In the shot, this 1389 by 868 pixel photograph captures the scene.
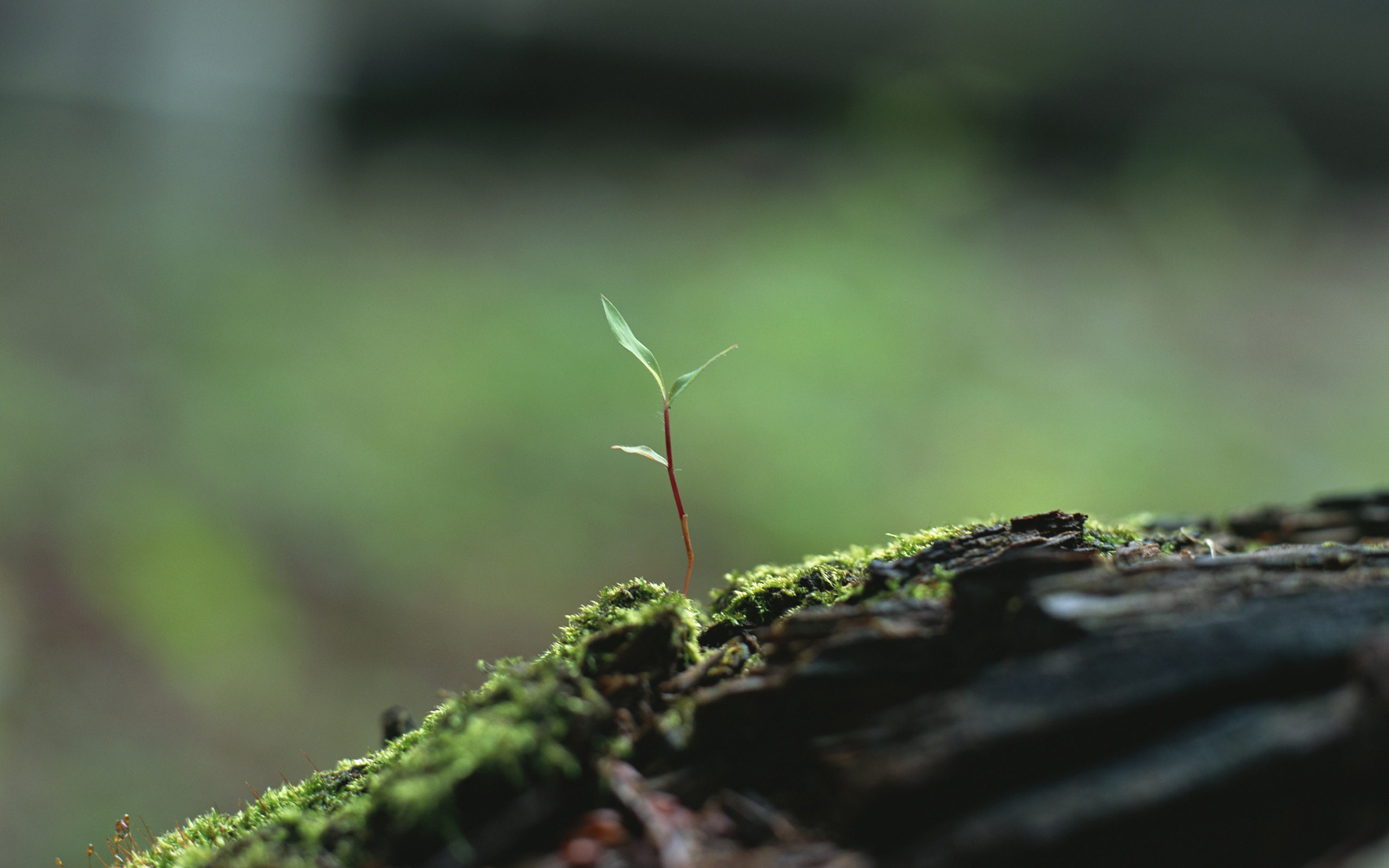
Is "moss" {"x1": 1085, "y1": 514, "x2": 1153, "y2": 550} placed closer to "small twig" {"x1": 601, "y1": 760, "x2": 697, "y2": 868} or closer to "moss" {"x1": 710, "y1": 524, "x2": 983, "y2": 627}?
"moss" {"x1": 710, "y1": 524, "x2": 983, "y2": 627}

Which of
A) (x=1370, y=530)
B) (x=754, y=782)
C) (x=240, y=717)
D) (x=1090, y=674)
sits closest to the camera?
(x=1090, y=674)

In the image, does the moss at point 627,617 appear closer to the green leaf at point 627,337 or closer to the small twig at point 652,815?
the small twig at point 652,815

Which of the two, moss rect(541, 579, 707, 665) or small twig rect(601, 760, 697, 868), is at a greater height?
moss rect(541, 579, 707, 665)

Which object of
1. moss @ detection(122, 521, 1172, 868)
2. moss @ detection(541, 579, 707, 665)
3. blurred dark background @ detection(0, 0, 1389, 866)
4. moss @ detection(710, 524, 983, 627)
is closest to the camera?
moss @ detection(122, 521, 1172, 868)

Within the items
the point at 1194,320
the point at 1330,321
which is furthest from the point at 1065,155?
the point at 1330,321

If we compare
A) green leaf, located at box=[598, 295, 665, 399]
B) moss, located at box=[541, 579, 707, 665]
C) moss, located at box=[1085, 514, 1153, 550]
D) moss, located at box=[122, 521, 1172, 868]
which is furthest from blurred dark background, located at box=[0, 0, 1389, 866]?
green leaf, located at box=[598, 295, 665, 399]

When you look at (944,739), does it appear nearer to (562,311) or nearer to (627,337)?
(627,337)

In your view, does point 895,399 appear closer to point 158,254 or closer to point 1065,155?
point 1065,155

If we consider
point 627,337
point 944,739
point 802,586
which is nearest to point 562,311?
point 627,337
